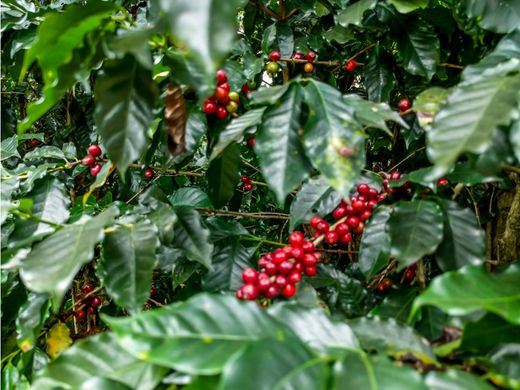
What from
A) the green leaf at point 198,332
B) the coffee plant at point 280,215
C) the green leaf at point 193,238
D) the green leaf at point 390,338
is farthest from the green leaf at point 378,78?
the green leaf at point 198,332

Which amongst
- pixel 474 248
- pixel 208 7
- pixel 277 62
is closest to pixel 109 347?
pixel 208 7

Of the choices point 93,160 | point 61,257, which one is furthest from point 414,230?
point 93,160

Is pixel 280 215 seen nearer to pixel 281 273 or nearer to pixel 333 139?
pixel 281 273

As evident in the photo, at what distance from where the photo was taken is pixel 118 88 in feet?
2.14

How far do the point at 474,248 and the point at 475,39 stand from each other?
1.64ft

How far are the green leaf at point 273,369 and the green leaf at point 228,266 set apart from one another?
54cm

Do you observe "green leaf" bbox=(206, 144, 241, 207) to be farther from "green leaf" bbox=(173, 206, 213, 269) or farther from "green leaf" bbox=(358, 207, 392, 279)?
"green leaf" bbox=(358, 207, 392, 279)

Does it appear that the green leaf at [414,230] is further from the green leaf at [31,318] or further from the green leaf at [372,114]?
the green leaf at [31,318]

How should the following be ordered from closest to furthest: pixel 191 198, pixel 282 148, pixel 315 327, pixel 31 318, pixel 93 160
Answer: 1. pixel 315 327
2. pixel 282 148
3. pixel 31 318
4. pixel 93 160
5. pixel 191 198

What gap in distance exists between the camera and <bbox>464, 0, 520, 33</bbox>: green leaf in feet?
3.03

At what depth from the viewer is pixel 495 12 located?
93 centimetres

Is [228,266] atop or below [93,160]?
below

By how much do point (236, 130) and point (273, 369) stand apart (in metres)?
0.45

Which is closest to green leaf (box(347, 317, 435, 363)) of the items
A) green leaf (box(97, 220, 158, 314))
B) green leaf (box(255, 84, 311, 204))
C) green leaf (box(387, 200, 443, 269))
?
green leaf (box(387, 200, 443, 269))
